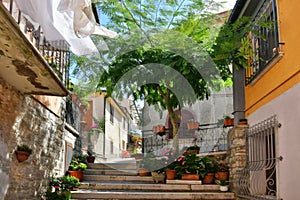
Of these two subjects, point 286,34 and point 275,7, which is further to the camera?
point 275,7

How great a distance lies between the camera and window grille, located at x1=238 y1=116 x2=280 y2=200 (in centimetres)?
617

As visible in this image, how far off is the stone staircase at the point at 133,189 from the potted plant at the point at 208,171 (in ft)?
0.85

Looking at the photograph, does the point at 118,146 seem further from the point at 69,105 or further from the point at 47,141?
the point at 47,141

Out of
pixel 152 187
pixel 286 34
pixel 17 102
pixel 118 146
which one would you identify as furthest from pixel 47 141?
pixel 118 146

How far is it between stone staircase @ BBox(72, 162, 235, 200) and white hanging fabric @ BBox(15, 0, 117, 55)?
343 centimetres

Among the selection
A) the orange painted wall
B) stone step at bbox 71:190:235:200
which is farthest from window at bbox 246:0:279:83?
stone step at bbox 71:190:235:200

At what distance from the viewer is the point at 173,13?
863cm

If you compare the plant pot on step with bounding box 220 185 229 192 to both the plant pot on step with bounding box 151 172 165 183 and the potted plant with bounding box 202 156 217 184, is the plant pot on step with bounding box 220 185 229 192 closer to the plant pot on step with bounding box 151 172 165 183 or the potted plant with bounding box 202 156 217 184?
the potted plant with bounding box 202 156 217 184

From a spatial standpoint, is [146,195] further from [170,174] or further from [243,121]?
[243,121]

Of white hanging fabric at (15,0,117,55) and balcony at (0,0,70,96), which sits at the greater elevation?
white hanging fabric at (15,0,117,55)

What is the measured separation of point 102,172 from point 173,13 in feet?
15.1

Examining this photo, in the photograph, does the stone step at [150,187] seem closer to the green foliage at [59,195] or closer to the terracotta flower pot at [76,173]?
the terracotta flower pot at [76,173]

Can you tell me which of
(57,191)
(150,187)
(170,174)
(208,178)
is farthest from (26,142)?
(208,178)

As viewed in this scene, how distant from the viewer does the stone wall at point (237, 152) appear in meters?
7.00
